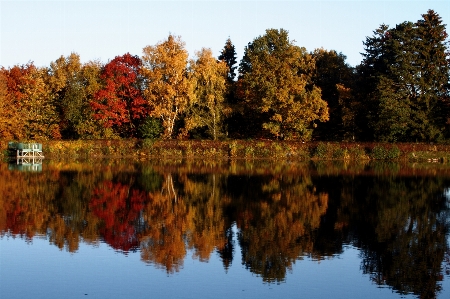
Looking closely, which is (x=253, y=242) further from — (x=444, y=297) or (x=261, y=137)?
(x=261, y=137)

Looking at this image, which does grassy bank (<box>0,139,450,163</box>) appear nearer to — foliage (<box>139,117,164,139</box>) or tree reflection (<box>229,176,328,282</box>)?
foliage (<box>139,117,164,139</box>)

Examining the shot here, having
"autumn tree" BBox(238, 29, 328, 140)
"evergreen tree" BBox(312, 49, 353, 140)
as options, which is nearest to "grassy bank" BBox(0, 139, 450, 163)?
"autumn tree" BBox(238, 29, 328, 140)

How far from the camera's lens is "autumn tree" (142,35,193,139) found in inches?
2165

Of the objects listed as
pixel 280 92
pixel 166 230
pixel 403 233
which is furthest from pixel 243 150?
pixel 166 230

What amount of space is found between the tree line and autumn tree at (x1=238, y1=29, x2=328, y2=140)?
0.10m

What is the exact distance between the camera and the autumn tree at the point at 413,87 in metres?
53.4

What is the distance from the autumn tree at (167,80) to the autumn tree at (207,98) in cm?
101

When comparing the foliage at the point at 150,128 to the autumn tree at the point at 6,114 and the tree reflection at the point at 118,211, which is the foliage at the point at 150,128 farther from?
the tree reflection at the point at 118,211

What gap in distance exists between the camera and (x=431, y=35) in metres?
54.5

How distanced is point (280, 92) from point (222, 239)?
125 ft

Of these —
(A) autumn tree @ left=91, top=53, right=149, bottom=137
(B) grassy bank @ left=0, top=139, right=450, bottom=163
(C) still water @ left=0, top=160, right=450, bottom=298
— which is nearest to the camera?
(C) still water @ left=0, top=160, right=450, bottom=298

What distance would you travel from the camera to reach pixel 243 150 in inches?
2112

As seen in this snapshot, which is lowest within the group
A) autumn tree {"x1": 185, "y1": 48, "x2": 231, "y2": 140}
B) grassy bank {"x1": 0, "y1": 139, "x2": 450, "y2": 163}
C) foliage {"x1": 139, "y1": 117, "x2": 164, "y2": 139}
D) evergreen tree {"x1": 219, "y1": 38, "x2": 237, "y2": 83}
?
grassy bank {"x1": 0, "y1": 139, "x2": 450, "y2": 163}

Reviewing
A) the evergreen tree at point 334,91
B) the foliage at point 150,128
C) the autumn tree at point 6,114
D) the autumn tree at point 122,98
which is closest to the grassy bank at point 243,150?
the foliage at point 150,128
